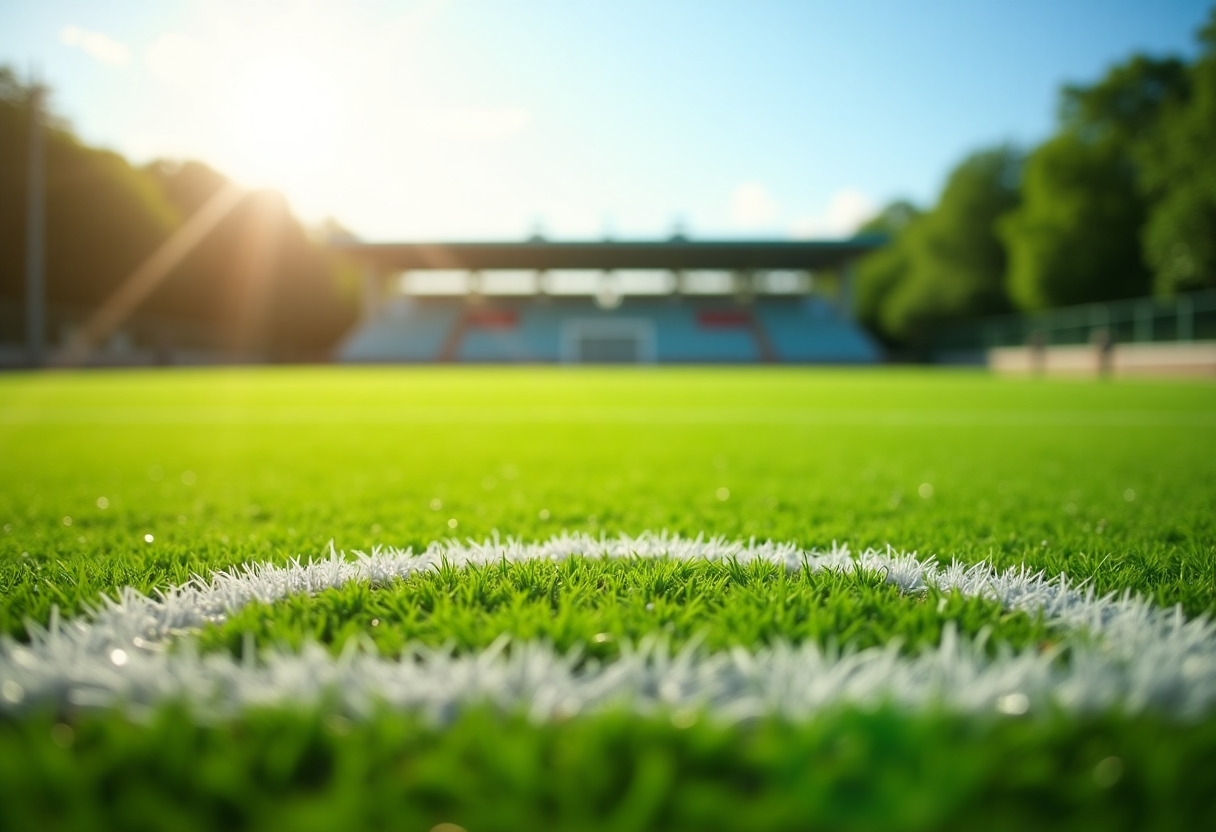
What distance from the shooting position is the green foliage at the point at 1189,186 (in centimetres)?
2519

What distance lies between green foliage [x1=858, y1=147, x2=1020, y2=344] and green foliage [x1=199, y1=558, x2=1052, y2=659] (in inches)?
1833

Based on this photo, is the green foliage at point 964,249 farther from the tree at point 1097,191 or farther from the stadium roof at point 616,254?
the tree at point 1097,191

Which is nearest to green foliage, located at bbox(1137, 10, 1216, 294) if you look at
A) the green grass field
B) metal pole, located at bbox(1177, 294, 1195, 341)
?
metal pole, located at bbox(1177, 294, 1195, 341)

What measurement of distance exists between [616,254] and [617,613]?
4121cm

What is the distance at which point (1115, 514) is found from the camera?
2746mm

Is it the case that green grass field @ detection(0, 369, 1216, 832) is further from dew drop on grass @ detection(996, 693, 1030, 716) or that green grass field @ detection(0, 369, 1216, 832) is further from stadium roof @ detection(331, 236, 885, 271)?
stadium roof @ detection(331, 236, 885, 271)

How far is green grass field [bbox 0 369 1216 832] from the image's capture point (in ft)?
2.29

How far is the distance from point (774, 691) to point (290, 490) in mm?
3185

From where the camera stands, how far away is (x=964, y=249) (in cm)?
4266

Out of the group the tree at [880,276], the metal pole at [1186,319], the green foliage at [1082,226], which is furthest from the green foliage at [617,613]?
the tree at [880,276]

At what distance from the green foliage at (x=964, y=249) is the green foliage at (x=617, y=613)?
46556 mm

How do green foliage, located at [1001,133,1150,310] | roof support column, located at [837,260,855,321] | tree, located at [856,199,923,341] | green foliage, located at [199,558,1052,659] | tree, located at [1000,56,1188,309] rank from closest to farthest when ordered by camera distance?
green foliage, located at [199,558,1052,659] < tree, located at [1000,56,1188,309] < green foliage, located at [1001,133,1150,310] < roof support column, located at [837,260,855,321] < tree, located at [856,199,923,341]

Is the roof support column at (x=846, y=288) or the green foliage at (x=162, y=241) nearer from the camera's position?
the green foliage at (x=162, y=241)

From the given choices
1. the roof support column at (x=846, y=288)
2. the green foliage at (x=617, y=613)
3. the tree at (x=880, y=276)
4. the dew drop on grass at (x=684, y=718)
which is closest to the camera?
the dew drop on grass at (x=684, y=718)
